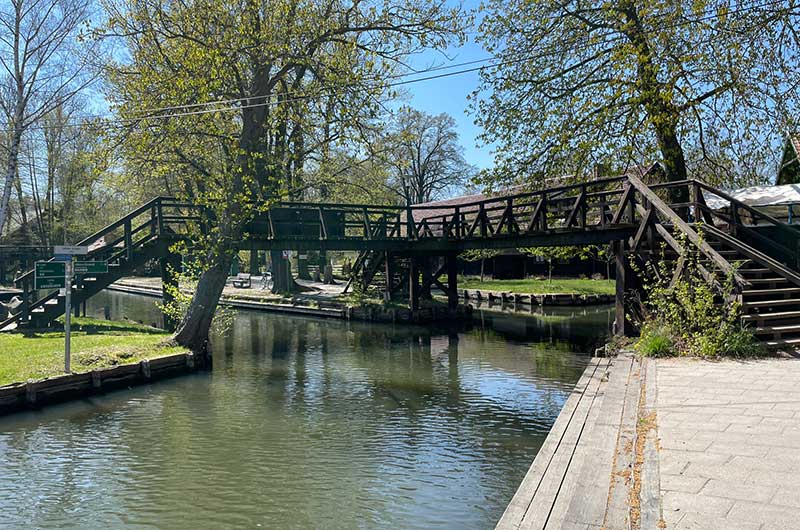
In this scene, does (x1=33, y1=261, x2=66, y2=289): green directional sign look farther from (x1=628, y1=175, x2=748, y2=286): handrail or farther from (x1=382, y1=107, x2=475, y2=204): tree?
(x1=382, y1=107, x2=475, y2=204): tree

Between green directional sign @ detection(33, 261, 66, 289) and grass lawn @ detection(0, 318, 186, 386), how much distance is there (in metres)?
1.36

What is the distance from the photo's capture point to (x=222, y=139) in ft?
43.8

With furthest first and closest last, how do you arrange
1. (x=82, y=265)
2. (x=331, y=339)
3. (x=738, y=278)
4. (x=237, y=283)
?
(x=237, y=283) < (x=331, y=339) < (x=82, y=265) < (x=738, y=278)

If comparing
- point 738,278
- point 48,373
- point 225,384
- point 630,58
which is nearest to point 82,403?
point 48,373

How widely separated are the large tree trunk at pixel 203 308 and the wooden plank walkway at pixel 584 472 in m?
8.62

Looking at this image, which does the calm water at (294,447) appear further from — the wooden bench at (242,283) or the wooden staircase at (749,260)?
the wooden bench at (242,283)

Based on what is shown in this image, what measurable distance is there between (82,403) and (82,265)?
2.99 m

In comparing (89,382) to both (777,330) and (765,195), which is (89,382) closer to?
(777,330)

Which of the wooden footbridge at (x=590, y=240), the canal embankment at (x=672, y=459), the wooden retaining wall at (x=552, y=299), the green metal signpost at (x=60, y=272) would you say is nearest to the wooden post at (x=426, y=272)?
the wooden footbridge at (x=590, y=240)

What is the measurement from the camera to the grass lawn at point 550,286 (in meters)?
28.7

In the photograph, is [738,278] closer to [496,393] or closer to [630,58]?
[496,393]

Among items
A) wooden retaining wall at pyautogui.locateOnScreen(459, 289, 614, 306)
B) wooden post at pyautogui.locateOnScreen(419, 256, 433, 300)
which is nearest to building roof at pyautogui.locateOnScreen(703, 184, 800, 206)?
wooden post at pyautogui.locateOnScreen(419, 256, 433, 300)

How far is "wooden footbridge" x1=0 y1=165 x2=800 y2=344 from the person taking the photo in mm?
10195

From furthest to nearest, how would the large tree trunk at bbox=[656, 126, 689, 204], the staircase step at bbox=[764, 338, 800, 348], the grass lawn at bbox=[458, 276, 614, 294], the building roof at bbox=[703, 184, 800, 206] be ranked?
the grass lawn at bbox=[458, 276, 614, 294], the large tree trunk at bbox=[656, 126, 689, 204], the building roof at bbox=[703, 184, 800, 206], the staircase step at bbox=[764, 338, 800, 348]
